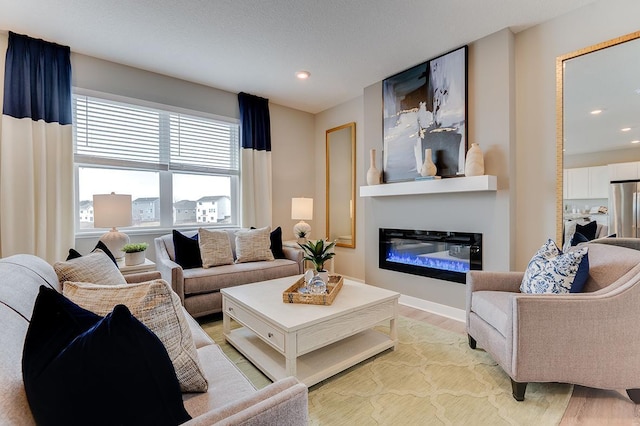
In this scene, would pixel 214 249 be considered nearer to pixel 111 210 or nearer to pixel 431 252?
pixel 111 210

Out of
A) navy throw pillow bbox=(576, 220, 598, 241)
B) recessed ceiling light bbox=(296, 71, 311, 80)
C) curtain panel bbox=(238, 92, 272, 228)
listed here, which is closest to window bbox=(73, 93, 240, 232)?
curtain panel bbox=(238, 92, 272, 228)

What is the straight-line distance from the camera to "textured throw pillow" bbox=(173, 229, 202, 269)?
120 inches

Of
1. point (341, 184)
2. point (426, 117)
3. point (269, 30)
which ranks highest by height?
point (269, 30)

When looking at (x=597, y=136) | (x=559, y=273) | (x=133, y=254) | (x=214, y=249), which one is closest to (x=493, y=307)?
(x=559, y=273)

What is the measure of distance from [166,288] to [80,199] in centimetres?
294

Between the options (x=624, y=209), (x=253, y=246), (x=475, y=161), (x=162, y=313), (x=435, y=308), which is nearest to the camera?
(x=162, y=313)

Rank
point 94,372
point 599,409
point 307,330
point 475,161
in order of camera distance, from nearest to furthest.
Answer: point 94,372, point 599,409, point 307,330, point 475,161

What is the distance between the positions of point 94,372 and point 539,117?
326cm

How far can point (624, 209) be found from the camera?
2.21 meters

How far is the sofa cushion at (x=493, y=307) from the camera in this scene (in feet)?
5.76

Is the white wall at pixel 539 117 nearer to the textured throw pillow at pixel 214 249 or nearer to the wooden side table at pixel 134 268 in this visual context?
the textured throw pillow at pixel 214 249

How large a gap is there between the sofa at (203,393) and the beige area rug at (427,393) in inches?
27.4

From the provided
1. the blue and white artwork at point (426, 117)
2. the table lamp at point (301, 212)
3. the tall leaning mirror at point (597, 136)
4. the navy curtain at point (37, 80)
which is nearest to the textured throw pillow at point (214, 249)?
the table lamp at point (301, 212)

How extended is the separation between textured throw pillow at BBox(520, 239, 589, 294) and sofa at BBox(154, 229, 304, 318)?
2.24m
